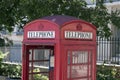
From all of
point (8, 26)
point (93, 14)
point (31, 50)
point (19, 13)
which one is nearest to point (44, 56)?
point (31, 50)

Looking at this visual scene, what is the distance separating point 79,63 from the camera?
6.76m

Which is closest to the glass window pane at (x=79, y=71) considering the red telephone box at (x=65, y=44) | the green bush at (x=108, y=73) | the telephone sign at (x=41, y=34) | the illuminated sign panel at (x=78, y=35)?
the red telephone box at (x=65, y=44)

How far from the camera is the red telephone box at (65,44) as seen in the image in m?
6.41

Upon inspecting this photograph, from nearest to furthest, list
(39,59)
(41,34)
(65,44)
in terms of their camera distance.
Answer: (65,44), (41,34), (39,59)

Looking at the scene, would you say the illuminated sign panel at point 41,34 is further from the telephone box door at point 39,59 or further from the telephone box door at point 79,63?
the telephone box door at point 39,59

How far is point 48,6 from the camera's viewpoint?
10.4 meters

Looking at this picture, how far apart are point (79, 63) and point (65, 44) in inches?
21.9

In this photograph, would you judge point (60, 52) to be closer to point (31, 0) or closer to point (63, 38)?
point (63, 38)

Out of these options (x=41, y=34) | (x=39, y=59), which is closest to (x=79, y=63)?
(x=41, y=34)

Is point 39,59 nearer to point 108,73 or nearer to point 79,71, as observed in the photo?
point 79,71

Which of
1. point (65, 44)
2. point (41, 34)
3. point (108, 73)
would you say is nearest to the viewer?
point (65, 44)

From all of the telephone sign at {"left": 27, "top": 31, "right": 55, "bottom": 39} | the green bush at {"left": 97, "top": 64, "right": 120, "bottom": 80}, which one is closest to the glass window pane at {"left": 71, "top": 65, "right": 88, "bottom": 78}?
the telephone sign at {"left": 27, "top": 31, "right": 55, "bottom": 39}

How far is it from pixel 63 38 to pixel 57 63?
18.0 inches

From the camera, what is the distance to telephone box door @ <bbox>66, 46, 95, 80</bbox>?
21.6ft
